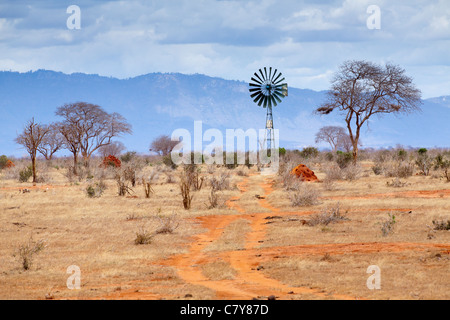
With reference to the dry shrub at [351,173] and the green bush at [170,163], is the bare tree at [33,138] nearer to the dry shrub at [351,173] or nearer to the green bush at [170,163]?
the green bush at [170,163]

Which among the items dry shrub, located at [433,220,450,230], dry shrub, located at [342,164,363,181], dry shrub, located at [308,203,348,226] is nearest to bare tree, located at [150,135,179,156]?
dry shrub, located at [342,164,363,181]

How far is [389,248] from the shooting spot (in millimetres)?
14219

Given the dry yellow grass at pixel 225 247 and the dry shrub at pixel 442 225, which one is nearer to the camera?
the dry yellow grass at pixel 225 247

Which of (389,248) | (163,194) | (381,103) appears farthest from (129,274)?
(381,103)

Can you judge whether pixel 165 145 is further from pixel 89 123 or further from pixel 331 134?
pixel 331 134

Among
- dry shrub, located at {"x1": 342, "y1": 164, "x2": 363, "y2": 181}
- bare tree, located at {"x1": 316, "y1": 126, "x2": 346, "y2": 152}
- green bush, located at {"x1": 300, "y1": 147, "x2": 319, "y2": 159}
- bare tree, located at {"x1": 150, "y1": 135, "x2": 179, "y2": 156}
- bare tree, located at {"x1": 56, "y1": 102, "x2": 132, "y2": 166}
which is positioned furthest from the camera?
bare tree, located at {"x1": 316, "y1": 126, "x2": 346, "y2": 152}

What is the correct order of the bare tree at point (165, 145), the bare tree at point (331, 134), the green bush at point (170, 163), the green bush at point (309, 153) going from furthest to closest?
the bare tree at point (331, 134) < the bare tree at point (165, 145) < the green bush at point (309, 153) < the green bush at point (170, 163)

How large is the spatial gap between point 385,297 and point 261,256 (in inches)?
188

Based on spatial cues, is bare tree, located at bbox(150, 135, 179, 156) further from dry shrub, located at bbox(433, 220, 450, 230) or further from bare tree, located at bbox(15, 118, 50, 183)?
dry shrub, located at bbox(433, 220, 450, 230)

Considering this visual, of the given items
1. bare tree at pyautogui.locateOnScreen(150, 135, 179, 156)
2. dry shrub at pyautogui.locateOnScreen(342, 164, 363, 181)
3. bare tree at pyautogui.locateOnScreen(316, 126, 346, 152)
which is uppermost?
bare tree at pyautogui.locateOnScreen(316, 126, 346, 152)

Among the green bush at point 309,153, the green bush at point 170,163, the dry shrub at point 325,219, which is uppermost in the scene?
the green bush at point 309,153

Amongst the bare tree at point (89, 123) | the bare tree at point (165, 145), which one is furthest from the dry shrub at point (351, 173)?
the bare tree at point (165, 145)
